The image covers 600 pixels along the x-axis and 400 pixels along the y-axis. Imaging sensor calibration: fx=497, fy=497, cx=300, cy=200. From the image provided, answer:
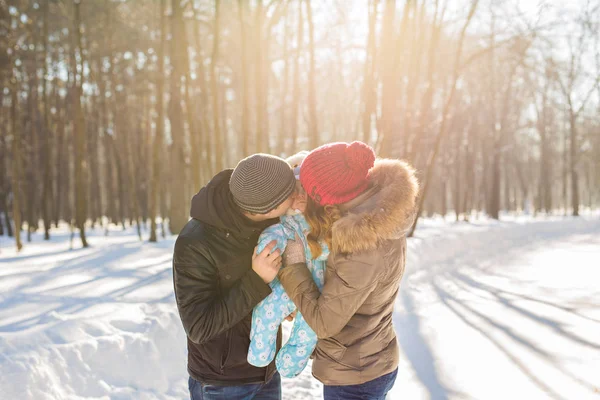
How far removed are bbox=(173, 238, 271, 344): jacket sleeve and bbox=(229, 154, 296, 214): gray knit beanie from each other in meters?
0.28

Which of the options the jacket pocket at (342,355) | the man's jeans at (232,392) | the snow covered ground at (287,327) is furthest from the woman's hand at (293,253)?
the snow covered ground at (287,327)

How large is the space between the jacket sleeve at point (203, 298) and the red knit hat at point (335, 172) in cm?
44

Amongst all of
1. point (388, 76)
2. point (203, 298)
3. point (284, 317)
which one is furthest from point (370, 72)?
point (203, 298)

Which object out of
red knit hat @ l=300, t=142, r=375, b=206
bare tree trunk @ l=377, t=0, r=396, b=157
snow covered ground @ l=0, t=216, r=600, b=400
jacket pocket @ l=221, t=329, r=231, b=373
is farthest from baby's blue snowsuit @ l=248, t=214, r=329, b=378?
bare tree trunk @ l=377, t=0, r=396, b=157

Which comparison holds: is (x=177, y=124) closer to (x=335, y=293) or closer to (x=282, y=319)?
(x=282, y=319)

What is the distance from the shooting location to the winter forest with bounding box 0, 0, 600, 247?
1408 centimetres

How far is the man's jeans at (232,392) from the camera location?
2.16 m

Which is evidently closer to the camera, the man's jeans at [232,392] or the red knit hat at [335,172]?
the red knit hat at [335,172]

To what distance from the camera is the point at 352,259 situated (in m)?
2.03

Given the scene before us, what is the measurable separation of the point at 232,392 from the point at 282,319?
38 cm

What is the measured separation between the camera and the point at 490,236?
2067cm

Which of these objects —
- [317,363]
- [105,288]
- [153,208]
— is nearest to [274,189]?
[317,363]

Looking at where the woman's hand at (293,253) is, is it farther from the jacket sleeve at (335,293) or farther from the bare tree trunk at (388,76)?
the bare tree trunk at (388,76)

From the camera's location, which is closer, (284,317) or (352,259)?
(352,259)
